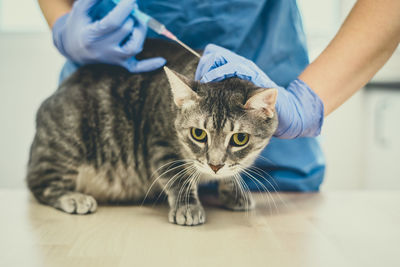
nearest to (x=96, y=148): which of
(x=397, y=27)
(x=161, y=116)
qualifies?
(x=161, y=116)

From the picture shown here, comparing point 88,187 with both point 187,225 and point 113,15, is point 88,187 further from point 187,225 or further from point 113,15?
point 113,15

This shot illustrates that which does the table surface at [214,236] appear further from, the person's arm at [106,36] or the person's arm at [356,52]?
the person's arm at [106,36]

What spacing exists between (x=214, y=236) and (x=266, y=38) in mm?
765

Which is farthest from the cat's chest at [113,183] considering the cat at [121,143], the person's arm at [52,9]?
the person's arm at [52,9]

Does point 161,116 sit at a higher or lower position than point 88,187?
higher

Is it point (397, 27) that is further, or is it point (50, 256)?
point (397, 27)

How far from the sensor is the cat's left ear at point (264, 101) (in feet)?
3.32

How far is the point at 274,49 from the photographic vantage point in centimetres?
140

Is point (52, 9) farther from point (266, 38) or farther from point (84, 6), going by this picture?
point (266, 38)

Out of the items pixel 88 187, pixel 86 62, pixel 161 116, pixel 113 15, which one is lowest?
pixel 88 187

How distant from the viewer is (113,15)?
1.24m

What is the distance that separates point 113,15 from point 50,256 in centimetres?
74

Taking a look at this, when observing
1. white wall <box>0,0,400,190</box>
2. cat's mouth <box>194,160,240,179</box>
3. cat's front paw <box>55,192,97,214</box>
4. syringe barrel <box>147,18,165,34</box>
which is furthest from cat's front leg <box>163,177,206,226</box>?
white wall <box>0,0,400,190</box>

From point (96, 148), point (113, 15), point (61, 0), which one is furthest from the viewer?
point (61, 0)
